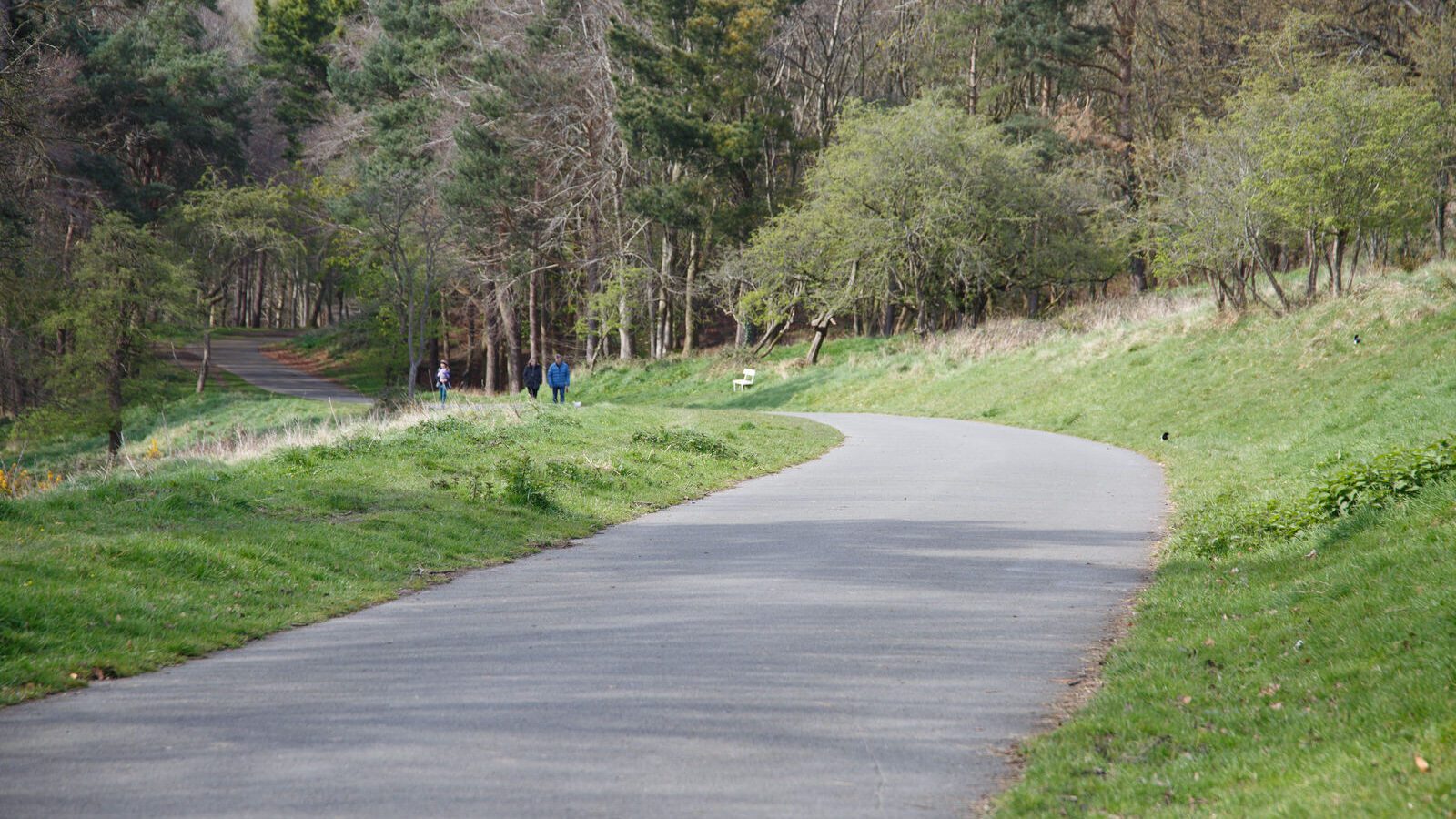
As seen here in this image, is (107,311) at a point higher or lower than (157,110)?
lower

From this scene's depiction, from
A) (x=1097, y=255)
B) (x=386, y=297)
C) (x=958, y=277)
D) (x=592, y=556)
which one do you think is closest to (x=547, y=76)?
(x=386, y=297)

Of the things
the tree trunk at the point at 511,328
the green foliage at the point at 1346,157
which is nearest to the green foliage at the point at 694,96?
the tree trunk at the point at 511,328

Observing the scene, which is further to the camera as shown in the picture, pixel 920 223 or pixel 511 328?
pixel 511 328

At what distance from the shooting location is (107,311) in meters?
35.3

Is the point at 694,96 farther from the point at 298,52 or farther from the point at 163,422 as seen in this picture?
the point at 298,52

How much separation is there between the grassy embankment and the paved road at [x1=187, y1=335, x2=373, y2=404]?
32454 mm

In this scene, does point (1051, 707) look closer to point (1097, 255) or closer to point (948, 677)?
point (948, 677)

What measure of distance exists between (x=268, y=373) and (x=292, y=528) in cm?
4648

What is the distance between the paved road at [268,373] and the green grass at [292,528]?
27.6 metres

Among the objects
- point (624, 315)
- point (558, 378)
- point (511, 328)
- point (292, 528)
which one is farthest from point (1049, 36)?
point (292, 528)

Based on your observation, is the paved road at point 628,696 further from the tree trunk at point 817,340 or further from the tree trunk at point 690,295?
the tree trunk at point 690,295

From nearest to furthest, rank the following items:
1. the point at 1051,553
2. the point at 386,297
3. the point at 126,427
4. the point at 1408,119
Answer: the point at 1051,553, the point at 1408,119, the point at 126,427, the point at 386,297

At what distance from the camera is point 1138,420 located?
24.3 metres

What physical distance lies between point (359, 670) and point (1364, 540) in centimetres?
697
